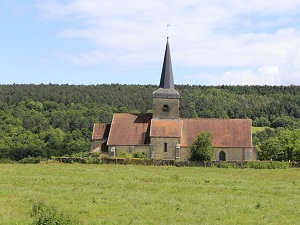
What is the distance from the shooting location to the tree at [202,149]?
47.3 meters

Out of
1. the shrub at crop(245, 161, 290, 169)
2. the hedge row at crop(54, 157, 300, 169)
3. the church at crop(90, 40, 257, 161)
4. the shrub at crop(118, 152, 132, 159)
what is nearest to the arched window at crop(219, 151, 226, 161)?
the church at crop(90, 40, 257, 161)

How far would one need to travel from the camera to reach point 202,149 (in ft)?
155

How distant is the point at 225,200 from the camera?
21375 mm

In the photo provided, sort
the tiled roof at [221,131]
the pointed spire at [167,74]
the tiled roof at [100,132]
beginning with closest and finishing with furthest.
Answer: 1. the tiled roof at [221,131]
2. the pointed spire at [167,74]
3. the tiled roof at [100,132]

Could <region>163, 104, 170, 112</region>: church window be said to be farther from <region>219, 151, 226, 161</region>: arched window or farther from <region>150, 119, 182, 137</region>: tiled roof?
<region>219, 151, 226, 161</region>: arched window

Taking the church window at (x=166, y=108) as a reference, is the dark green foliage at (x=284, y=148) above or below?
below

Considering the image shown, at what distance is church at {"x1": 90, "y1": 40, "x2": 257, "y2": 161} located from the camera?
5144 cm

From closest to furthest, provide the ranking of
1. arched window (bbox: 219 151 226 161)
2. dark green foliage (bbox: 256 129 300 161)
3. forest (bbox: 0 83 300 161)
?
dark green foliage (bbox: 256 129 300 161) < arched window (bbox: 219 151 226 161) < forest (bbox: 0 83 300 161)

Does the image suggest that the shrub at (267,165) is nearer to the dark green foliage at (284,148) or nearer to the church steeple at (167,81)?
the dark green foliage at (284,148)

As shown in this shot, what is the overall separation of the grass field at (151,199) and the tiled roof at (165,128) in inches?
810

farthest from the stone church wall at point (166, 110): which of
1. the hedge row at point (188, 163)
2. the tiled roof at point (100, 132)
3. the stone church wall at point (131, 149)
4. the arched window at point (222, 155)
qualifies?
the hedge row at point (188, 163)

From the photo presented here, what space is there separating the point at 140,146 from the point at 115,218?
114ft

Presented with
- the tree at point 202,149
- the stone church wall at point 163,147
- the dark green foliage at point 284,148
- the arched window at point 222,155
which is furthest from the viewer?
the arched window at point 222,155

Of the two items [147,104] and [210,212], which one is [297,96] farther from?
[210,212]
